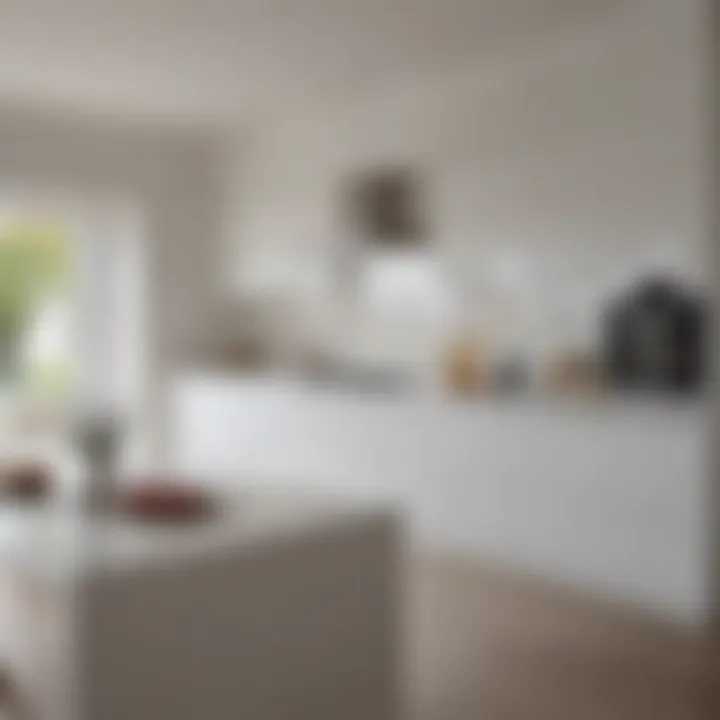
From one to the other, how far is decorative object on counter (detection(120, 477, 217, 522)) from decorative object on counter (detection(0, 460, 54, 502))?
10.8 inches

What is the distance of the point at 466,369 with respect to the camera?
5.05 metres

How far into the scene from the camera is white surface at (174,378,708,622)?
3.85 meters

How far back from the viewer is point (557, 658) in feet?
11.4

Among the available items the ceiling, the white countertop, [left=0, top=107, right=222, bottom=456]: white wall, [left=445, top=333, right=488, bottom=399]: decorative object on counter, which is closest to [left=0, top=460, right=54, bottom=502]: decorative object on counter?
the white countertop

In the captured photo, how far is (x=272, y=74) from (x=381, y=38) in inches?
33.8

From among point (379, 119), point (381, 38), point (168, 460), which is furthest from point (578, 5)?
point (168, 460)

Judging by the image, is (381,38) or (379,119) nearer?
(381,38)

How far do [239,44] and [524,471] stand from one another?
2.40 metres

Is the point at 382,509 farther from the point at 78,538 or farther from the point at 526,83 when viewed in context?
the point at 526,83

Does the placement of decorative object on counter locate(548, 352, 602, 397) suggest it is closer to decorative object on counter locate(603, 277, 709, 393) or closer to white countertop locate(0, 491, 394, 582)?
decorative object on counter locate(603, 277, 709, 393)

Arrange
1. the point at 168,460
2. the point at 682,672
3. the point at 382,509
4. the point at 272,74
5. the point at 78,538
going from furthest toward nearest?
the point at 168,460 → the point at 272,74 → the point at 682,672 → the point at 382,509 → the point at 78,538

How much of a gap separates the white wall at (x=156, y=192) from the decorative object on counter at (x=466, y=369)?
7.81 feet

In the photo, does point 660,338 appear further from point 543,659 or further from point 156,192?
point 156,192

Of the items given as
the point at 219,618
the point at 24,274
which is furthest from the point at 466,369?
the point at 24,274
